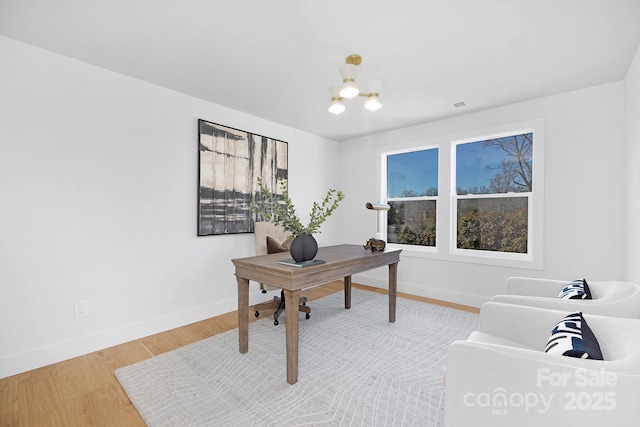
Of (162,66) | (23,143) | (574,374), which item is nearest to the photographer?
(574,374)

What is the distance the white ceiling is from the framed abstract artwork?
503 mm

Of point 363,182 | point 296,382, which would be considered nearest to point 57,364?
point 296,382

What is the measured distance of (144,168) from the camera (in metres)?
2.78

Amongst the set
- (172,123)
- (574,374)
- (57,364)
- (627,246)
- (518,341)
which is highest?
(172,123)

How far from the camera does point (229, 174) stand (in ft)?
11.3

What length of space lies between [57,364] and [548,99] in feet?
17.0

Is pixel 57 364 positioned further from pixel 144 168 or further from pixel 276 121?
pixel 276 121

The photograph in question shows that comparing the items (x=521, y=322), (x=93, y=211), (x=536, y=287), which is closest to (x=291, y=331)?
(x=521, y=322)

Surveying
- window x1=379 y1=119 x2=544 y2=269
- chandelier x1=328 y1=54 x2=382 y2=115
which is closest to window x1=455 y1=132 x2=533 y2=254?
window x1=379 y1=119 x2=544 y2=269

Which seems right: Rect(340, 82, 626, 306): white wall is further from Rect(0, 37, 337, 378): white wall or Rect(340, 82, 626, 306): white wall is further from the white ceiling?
Rect(0, 37, 337, 378): white wall

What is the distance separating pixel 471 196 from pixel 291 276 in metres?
2.89

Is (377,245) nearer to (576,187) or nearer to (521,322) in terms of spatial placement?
(521,322)

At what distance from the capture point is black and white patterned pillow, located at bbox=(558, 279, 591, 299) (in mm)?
1785

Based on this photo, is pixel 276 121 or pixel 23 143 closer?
pixel 23 143
